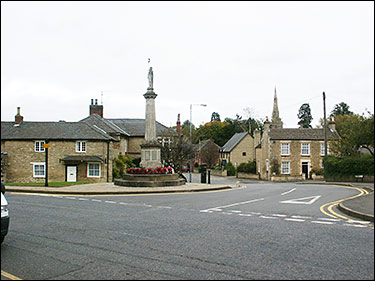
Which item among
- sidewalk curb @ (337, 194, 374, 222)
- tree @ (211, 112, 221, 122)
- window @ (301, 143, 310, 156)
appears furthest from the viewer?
tree @ (211, 112, 221, 122)

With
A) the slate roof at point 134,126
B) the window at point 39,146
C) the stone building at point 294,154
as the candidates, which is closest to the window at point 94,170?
the window at point 39,146

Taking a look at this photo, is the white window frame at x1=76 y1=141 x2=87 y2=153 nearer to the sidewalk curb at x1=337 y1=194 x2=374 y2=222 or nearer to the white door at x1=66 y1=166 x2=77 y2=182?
the white door at x1=66 y1=166 x2=77 y2=182

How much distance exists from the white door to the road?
2427 centimetres

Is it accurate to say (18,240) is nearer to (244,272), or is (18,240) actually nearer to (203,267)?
(203,267)

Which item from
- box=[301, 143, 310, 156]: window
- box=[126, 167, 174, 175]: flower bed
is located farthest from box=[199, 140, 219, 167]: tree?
box=[126, 167, 174, 175]: flower bed

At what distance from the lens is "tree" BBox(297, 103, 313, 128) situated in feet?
299

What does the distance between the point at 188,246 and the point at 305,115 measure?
91.6m

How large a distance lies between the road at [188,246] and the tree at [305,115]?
280 feet

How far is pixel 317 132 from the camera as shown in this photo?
50.0 m

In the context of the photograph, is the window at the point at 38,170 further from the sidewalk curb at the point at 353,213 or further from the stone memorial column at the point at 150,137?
the sidewalk curb at the point at 353,213

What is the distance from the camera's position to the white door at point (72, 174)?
112 feet

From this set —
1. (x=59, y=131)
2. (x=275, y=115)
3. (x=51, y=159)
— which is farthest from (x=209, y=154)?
(x=51, y=159)

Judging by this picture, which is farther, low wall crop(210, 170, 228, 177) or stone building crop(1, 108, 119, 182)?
low wall crop(210, 170, 228, 177)

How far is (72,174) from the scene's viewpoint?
34.2 m
